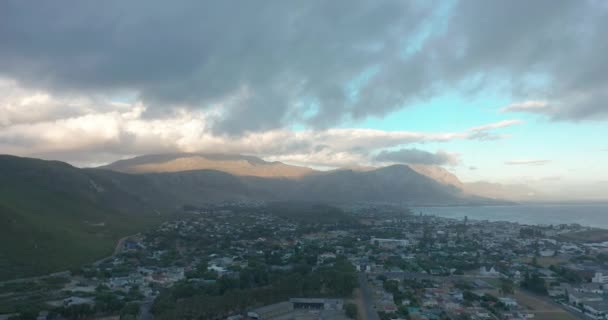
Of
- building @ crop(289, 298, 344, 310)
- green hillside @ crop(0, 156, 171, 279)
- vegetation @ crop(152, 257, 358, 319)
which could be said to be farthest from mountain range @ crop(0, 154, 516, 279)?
building @ crop(289, 298, 344, 310)

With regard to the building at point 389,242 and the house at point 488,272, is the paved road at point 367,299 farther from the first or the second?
the building at point 389,242

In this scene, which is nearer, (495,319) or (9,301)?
(495,319)

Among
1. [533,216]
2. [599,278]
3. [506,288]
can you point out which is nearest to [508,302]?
Answer: [506,288]

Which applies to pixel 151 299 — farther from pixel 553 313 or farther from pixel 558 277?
pixel 558 277

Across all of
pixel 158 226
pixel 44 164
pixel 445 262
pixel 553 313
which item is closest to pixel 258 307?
pixel 553 313

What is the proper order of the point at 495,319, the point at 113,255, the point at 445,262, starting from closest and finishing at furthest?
the point at 495,319 → the point at 445,262 → the point at 113,255

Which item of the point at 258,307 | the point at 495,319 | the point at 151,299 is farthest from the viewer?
the point at 151,299

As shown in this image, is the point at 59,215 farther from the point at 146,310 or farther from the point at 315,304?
the point at 315,304
